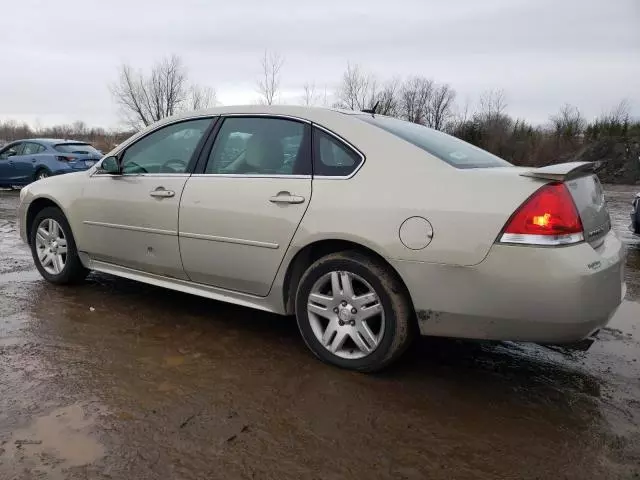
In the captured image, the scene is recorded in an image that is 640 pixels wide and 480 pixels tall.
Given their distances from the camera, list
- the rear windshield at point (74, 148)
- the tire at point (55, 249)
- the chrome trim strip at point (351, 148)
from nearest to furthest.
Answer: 1. the chrome trim strip at point (351, 148)
2. the tire at point (55, 249)
3. the rear windshield at point (74, 148)

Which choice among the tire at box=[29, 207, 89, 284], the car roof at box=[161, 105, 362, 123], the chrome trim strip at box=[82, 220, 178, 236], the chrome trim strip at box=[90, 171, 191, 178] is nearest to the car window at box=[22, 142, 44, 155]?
the tire at box=[29, 207, 89, 284]

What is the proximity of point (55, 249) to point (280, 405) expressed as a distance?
2951 millimetres

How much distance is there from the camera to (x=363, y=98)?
39.4m

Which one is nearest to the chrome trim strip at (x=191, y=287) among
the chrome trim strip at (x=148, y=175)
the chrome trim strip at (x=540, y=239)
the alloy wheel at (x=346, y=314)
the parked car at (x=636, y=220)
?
the alloy wheel at (x=346, y=314)

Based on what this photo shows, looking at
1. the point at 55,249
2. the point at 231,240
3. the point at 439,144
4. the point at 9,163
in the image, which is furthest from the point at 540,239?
the point at 9,163

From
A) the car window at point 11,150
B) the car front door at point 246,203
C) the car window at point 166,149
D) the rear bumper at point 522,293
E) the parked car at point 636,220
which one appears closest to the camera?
the rear bumper at point 522,293

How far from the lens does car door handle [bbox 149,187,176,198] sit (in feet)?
12.4

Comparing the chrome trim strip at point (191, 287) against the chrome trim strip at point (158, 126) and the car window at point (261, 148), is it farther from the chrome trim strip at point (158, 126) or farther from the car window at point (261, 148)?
the chrome trim strip at point (158, 126)

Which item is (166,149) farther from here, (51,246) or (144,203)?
(51,246)

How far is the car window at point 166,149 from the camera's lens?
3894 millimetres

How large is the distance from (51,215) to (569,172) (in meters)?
4.07

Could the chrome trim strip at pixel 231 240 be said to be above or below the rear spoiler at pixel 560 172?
below

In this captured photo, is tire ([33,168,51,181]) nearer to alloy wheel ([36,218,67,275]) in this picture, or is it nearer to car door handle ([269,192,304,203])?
alloy wheel ([36,218,67,275])

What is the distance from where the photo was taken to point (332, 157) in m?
3.23
